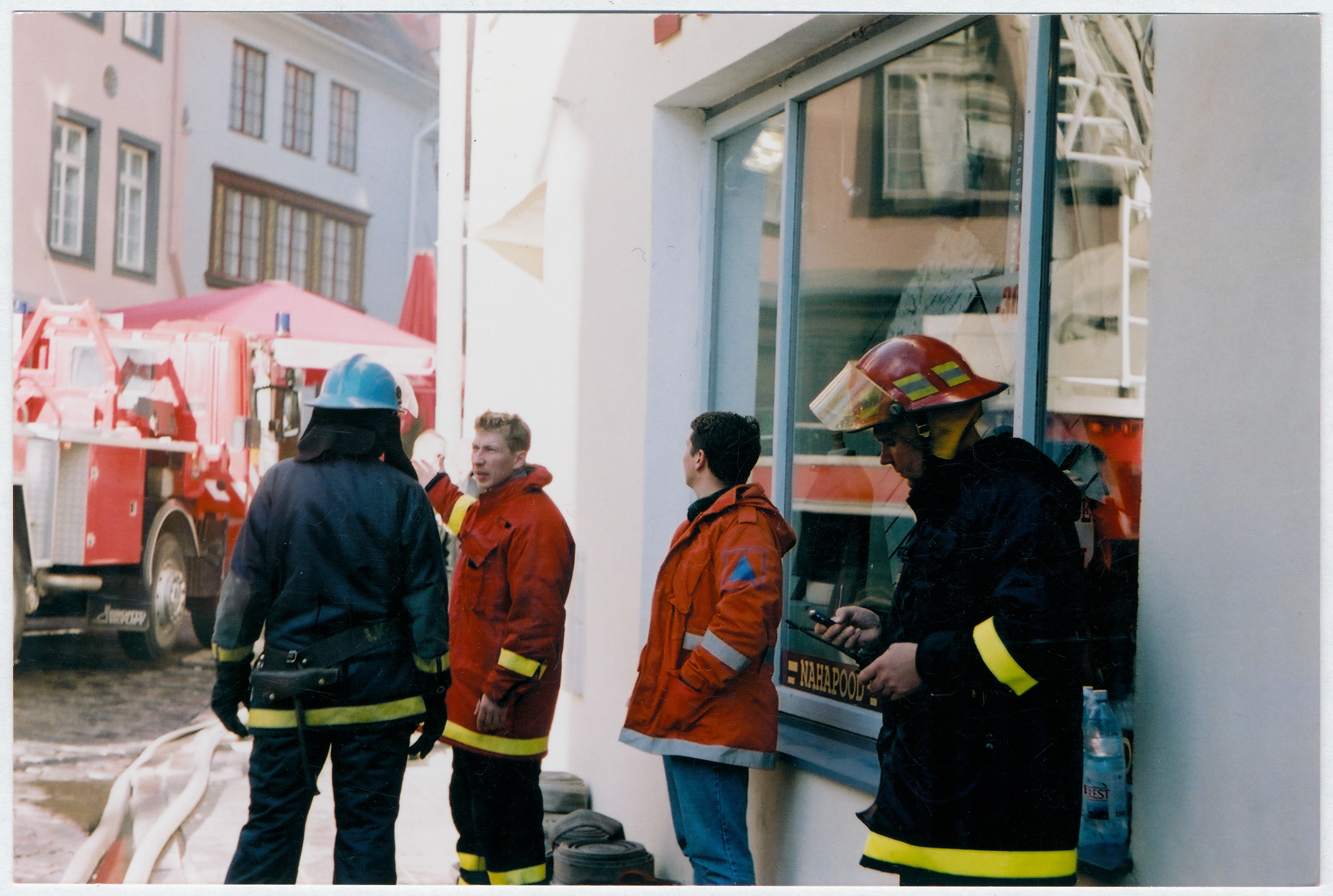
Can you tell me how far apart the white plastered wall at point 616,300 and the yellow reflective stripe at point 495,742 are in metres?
0.76

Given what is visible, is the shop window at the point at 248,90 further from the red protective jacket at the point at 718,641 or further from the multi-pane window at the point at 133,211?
the red protective jacket at the point at 718,641

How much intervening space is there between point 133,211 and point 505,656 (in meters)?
2.44

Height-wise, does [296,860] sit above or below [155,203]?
below

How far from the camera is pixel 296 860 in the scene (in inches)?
131

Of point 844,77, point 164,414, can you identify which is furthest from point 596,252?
point 164,414

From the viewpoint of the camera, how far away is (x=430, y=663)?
133 inches

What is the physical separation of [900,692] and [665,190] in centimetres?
273

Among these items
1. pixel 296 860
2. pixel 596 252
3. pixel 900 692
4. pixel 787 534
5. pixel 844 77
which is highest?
pixel 844 77

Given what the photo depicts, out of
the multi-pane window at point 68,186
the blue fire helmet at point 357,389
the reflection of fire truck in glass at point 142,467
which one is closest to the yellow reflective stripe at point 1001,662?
the blue fire helmet at point 357,389

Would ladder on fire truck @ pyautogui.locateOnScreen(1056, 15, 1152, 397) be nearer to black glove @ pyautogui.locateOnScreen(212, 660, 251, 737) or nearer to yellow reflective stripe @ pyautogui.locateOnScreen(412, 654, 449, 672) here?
yellow reflective stripe @ pyautogui.locateOnScreen(412, 654, 449, 672)

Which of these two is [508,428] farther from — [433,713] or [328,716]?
[328,716]

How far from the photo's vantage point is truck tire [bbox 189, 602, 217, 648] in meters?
7.70

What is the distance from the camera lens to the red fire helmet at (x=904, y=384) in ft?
8.83

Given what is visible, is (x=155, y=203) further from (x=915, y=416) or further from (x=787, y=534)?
(x=915, y=416)
